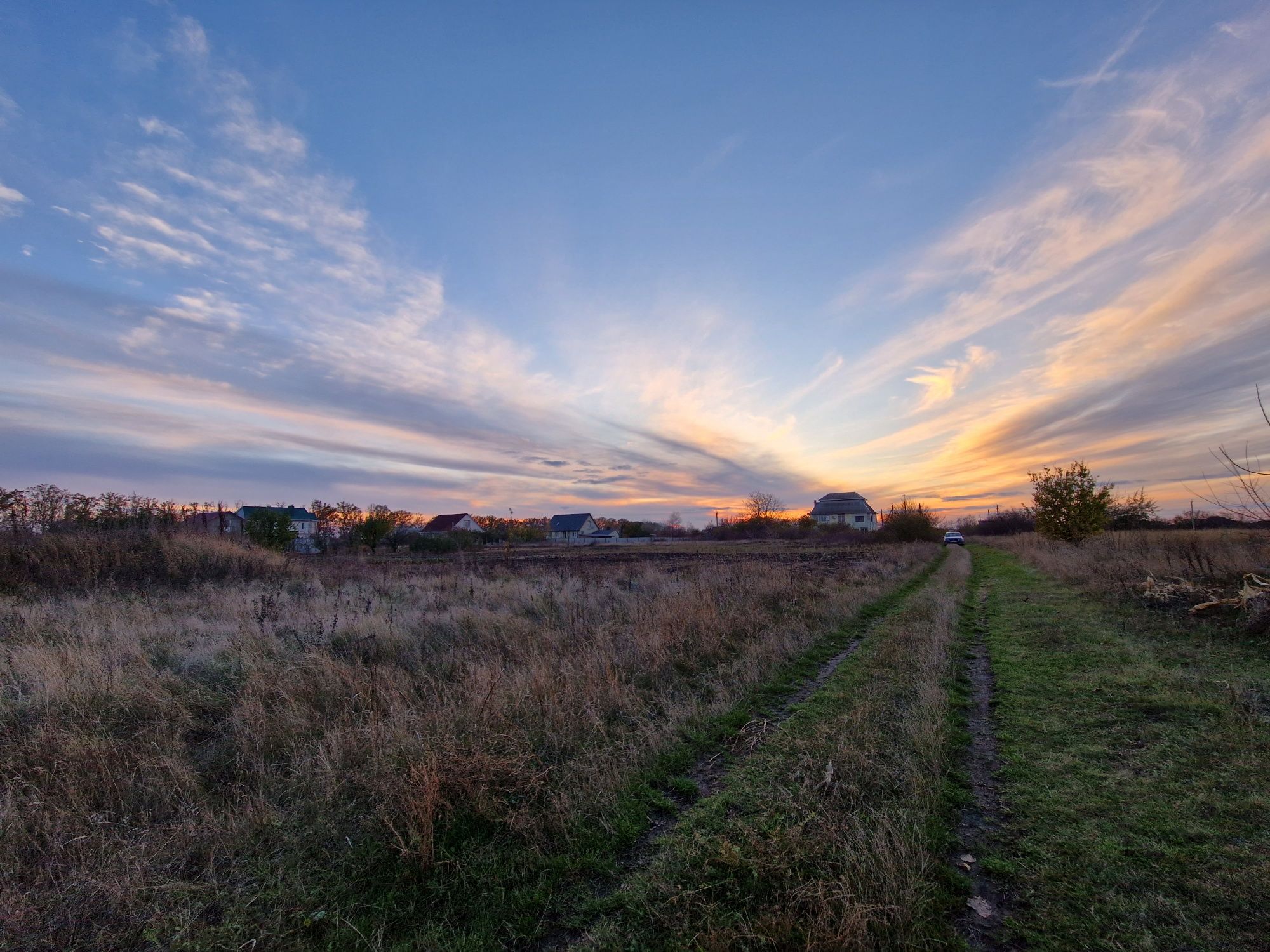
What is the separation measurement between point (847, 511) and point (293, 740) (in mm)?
104303

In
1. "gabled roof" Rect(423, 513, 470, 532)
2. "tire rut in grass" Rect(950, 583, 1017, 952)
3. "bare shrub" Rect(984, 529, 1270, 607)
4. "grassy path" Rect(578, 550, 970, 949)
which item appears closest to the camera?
"grassy path" Rect(578, 550, 970, 949)

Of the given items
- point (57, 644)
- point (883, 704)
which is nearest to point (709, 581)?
point (883, 704)

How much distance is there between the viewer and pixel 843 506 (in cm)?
10050

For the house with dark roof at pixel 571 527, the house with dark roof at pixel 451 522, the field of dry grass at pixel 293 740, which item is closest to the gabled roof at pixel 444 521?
the house with dark roof at pixel 451 522

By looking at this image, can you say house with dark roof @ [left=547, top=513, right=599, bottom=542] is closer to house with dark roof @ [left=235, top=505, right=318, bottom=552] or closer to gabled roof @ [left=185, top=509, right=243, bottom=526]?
house with dark roof @ [left=235, top=505, right=318, bottom=552]

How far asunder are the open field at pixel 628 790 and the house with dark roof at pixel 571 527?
302 ft

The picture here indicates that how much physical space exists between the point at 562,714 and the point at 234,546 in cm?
1891

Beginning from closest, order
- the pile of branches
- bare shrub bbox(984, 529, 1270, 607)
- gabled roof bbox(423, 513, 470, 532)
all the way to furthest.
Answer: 1. the pile of branches
2. bare shrub bbox(984, 529, 1270, 607)
3. gabled roof bbox(423, 513, 470, 532)

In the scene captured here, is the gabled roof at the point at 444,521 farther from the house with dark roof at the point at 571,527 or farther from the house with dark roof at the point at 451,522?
the house with dark roof at the point at 571,527

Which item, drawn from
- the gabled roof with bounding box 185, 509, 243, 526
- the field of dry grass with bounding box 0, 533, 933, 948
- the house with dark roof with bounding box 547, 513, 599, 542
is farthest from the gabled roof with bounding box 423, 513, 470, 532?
the field of dry grass with bounding box 0, 533, 933, 948

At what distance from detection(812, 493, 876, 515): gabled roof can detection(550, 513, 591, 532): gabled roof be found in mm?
45695

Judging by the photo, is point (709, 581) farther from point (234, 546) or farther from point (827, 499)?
point (827, 499)

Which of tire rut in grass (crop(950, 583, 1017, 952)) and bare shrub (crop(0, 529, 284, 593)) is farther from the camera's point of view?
bare shrub (crop(0, 529, 284, 593))

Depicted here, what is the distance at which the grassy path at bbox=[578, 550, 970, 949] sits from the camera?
2.76m
